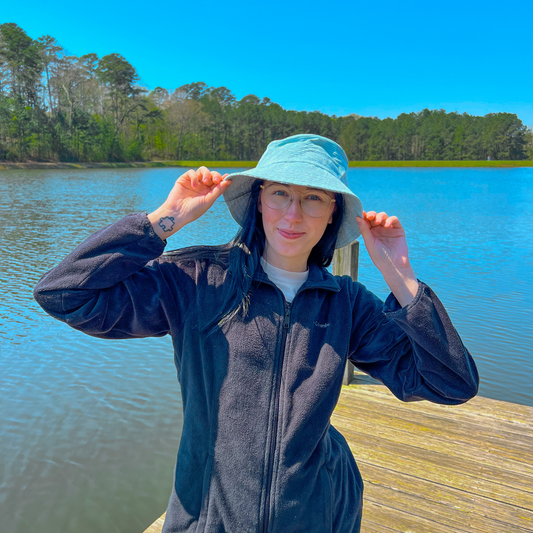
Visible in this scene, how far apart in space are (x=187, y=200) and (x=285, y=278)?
0.41 metres

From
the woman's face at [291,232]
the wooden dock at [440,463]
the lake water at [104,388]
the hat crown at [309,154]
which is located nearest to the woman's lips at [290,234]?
the woman's face at [291,232]

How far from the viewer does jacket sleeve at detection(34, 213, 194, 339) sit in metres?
1.36

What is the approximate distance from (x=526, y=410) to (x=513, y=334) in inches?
A: 134

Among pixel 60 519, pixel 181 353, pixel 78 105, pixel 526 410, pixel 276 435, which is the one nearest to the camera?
pixel 276 435

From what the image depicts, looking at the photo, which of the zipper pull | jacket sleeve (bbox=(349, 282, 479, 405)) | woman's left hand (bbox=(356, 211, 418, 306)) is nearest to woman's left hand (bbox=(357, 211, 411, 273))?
woman's left hand (bbox=(356, 211, 418, 306))

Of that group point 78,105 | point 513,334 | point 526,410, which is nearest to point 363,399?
point 526,410

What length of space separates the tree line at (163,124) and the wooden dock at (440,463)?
54782 millimetres

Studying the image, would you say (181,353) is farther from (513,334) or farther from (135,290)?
(513,334)

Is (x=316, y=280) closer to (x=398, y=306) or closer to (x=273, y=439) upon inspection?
(x=398, y=306)

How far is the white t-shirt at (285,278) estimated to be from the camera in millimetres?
1561

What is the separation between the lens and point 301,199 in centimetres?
158

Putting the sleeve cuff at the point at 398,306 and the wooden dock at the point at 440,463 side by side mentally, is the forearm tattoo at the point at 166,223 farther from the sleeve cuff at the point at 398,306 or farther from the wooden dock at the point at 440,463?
the wooden dock at the point at 440,463

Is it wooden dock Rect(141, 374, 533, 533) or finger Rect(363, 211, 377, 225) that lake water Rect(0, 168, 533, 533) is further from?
finger Rect(363, 211, 377, 225)

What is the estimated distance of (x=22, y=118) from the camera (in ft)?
171
